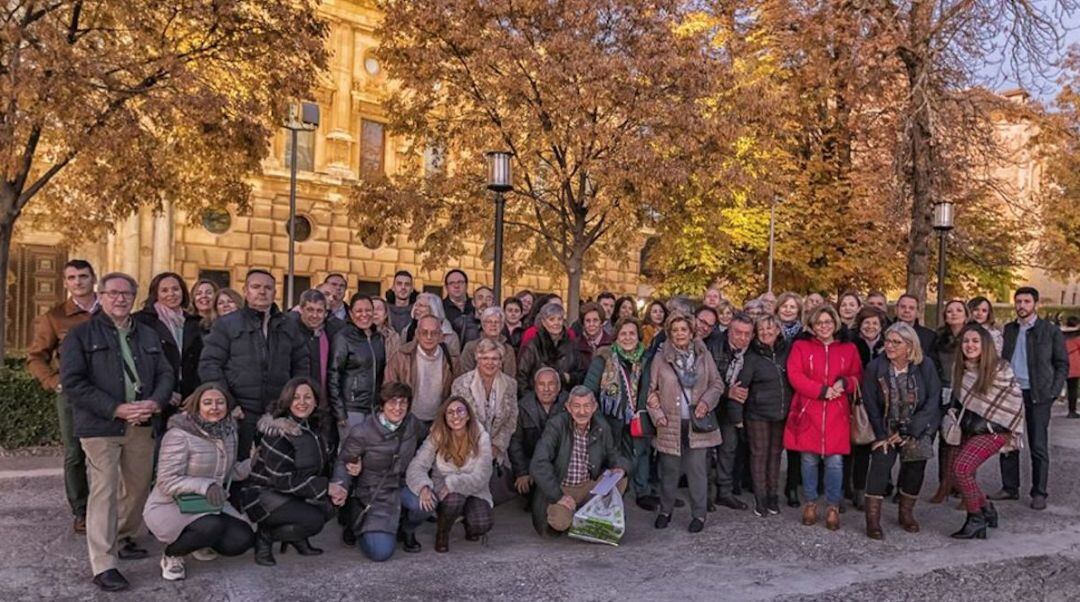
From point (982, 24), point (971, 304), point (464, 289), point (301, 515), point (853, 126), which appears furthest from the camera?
point (853, 126)

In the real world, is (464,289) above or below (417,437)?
above

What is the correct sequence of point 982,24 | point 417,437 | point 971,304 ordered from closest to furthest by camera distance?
point 417,437 → point 971,304 → point 982,24

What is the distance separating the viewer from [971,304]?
27.5 feet

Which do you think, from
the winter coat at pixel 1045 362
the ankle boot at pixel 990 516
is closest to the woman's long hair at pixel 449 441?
the ankle boot at pixel 990 516

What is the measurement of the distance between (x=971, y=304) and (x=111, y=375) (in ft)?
25.1

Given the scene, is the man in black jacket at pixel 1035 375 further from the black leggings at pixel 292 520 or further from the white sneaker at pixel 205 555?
the white sneaker at pixel 205 555

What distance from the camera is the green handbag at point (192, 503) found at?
16.9ft

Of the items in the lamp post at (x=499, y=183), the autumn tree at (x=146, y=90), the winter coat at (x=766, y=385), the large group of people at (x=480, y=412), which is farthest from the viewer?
the lamp post at (x=499, y=183)

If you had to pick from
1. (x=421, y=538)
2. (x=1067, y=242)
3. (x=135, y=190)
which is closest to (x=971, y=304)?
(x=421, y=538)

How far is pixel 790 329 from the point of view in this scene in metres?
7.93

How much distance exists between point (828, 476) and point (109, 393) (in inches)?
212

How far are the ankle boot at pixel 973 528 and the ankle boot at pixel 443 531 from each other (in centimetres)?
405

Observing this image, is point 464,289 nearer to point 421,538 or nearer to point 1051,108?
point 421,538

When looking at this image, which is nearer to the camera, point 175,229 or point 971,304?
point 971,304
